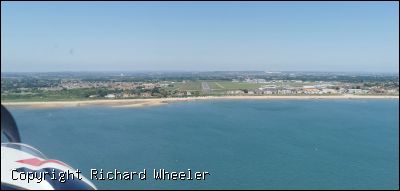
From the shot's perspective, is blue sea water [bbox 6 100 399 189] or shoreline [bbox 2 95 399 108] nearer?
blue sea water [bbox 6 100 399 189]

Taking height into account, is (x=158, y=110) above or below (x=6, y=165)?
below

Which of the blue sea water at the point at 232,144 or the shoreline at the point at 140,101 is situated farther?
the shoreline at the point at 140,101

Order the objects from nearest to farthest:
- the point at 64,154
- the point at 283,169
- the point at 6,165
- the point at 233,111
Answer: the point at 6,165 < the point at 283,169 < the point at 64,154 < the point at 233,111

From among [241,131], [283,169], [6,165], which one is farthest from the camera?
[241,131]

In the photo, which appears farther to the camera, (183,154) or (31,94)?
(31,94)

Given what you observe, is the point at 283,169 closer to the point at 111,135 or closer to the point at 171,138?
the point at 171,138

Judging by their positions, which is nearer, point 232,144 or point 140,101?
point 232,144

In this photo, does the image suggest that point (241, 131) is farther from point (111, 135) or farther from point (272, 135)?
point (111, 135)

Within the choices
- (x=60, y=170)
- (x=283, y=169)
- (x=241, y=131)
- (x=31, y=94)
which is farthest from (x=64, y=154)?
(x=31, y=94)
